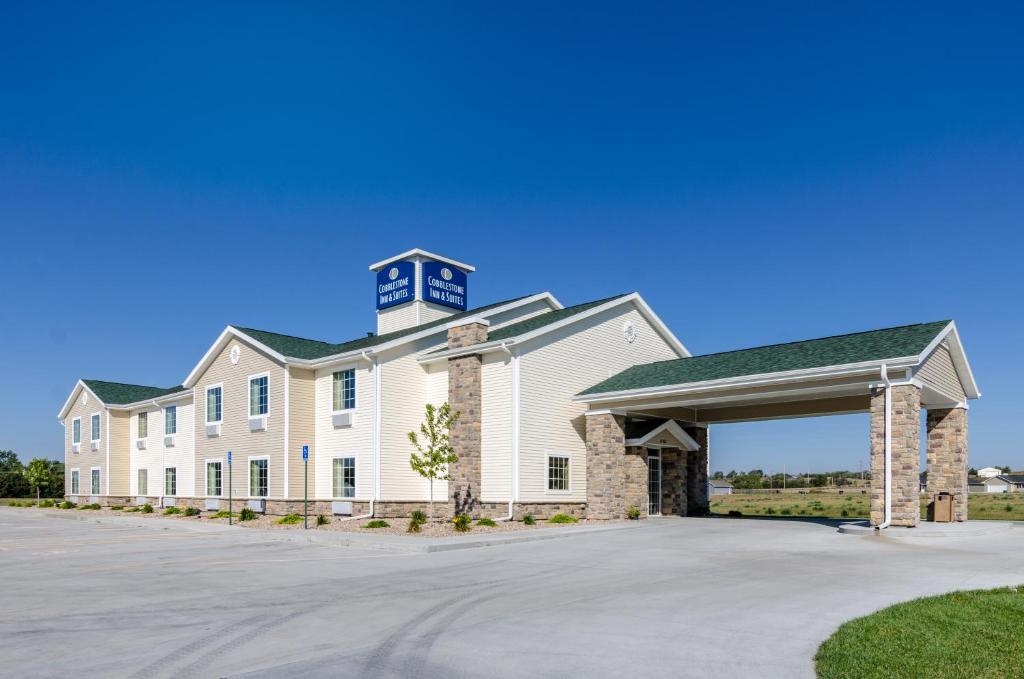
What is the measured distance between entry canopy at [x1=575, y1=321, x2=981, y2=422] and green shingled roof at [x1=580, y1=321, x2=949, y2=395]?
0.07ft

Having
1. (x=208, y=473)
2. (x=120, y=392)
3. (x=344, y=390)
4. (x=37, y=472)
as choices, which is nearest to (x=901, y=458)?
(x=344, y=390)

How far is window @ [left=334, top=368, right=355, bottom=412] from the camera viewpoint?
92.4ft

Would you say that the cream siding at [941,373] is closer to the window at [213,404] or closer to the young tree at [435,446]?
the young tree at [435,446]

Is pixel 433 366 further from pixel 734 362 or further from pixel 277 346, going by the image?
pixel 734 362

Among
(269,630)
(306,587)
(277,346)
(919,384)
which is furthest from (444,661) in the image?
(277,346)

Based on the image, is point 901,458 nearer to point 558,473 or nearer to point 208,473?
point 558,473

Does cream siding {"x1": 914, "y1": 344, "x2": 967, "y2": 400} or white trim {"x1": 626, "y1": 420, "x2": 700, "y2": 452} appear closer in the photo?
cream siding {"x1": 914, "y1": 344, "x2": 967, "y2": 400}

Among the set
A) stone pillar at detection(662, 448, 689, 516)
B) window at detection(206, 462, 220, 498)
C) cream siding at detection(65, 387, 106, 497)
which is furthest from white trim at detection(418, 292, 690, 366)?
cream siding at detection(65, 387, 106, 497)

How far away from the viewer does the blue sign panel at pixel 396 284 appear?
115ft

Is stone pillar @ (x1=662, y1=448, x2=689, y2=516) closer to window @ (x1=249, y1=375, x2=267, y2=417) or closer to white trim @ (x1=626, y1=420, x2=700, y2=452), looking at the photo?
Answer: white trim @ (x1=626, y1=420, x2=700, y2=452)

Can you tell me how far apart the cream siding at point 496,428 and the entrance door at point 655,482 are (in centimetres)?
574

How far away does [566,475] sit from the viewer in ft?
88.0

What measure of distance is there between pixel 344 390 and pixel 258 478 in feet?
17.3

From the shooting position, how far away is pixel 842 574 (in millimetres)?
13055
